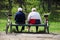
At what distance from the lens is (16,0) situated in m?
28.2

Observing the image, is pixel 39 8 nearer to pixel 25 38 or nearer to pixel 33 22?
pixel 33 22

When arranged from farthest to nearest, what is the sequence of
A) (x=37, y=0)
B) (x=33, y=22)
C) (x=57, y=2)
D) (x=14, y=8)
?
(x=57, y=2), (x=37, y=0), (x=14, y=8), (x=33, y=22)

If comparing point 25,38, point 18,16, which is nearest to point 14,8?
point 18,16

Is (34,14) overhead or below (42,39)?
overhead

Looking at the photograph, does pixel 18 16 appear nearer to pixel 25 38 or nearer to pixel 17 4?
pixel 25 38

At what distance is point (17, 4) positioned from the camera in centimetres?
2709

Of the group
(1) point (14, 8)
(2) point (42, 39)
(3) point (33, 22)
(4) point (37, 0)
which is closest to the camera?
(2) point (42, 39)

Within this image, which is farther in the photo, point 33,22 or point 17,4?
point 17,4

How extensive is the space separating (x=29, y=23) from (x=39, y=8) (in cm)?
1209

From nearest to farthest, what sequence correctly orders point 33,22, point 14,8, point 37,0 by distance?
1. point 33,22
2. point 14,8
3. point 37,0

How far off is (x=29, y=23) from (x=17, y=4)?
1424 cm

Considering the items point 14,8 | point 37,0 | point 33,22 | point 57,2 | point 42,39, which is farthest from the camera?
point 57,2

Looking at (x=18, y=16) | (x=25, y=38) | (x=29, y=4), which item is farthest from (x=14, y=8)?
(x=25, y=38)

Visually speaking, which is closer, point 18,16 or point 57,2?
point 18,16
